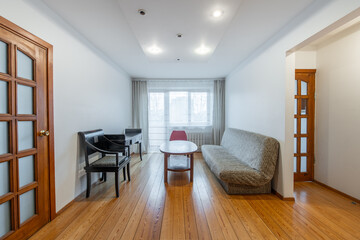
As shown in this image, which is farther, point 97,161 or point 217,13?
point 97,161

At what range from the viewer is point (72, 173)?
1993 millimetres

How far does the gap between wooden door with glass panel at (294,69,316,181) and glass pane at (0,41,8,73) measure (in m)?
3.89

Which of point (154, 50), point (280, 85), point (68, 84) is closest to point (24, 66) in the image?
point (68, 84)

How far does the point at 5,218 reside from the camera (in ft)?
4.12

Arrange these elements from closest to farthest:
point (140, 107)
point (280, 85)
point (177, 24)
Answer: point (177, 24) < point (280, 85) < point (140, 107)

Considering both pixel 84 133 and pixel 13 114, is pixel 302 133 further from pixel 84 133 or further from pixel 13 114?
pixel 13 114

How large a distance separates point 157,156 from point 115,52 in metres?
2.94

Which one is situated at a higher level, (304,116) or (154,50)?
(154,50)

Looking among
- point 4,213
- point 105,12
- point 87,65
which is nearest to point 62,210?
point 4,213

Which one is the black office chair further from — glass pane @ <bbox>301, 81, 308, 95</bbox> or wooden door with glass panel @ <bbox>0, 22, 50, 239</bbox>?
glass pane @ <bbox>301, 81, 308, 95</bbox>

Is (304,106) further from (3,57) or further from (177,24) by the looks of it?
(3,57)

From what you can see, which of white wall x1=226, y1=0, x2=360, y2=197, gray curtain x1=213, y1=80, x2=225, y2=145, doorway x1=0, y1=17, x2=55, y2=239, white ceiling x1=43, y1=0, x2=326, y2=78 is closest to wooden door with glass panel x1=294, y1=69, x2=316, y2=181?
white wall x1=226, y1=0, x2=360, y2=197

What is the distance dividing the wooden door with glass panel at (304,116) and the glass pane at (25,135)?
151 inches

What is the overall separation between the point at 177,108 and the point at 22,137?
3.62 m
